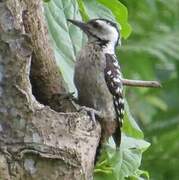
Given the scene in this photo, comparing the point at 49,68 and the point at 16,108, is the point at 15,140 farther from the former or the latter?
the point at 49,68

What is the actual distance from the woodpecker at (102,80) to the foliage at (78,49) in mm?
45

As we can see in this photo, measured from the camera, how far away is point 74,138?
18.6 feet

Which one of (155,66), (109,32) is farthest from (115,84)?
(155,66)

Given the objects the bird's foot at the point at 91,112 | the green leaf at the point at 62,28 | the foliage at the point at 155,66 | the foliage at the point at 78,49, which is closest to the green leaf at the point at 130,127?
the foliage at the point at 78,49

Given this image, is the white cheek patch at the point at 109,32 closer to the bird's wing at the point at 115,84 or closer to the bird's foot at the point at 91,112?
the bird's wing at the point at 115,84

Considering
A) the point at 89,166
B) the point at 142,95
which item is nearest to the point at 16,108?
the point at 89,166

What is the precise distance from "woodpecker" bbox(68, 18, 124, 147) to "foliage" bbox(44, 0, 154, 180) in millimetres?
45

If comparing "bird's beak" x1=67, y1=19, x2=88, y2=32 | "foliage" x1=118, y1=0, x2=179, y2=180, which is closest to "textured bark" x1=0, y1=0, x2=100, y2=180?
"bird's beak" x1=67, y1=19, x2=88, y2=32

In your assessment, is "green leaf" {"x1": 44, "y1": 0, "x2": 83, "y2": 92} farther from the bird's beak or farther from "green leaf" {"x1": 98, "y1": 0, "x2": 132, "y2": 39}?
"green leaf" {"x1": 98, "y1": 0, "x2": 132, "y2": 39}

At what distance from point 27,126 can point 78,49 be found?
3.07 feet

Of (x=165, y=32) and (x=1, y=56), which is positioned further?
A: (x=165, y=32)

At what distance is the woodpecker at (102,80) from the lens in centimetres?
622

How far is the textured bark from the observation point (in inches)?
217

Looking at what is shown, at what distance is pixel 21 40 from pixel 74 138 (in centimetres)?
59
